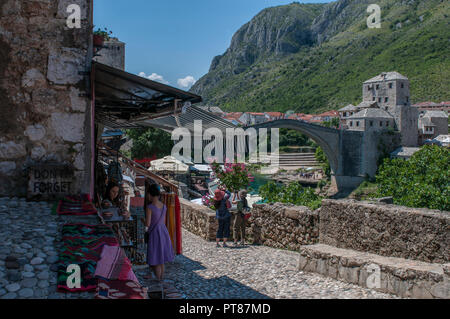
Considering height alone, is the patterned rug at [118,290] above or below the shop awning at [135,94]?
below

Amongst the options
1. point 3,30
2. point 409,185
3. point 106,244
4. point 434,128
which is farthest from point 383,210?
point 434,128

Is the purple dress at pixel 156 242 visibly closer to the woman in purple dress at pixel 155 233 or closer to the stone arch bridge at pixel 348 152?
the woman in purple dress at pixel 155 233

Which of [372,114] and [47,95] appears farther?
[372,114]

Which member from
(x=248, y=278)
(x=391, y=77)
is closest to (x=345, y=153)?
(x=391, y=77)

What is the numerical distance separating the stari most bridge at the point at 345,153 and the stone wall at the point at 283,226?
36.3 metres

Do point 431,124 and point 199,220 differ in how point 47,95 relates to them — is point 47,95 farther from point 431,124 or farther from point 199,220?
point 431,124

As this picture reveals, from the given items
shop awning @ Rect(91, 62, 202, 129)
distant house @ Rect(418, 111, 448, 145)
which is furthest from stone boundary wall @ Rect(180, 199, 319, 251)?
distant house @ Rect(418, 111, 448, 145)

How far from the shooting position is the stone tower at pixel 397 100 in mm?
44719

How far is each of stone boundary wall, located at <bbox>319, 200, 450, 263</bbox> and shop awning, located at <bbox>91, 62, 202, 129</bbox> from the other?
8.21ft

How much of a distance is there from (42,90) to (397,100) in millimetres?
47903

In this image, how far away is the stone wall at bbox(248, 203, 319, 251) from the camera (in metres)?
6.36

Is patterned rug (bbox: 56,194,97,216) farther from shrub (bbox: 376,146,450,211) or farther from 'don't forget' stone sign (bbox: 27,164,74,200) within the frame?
shrub (bbox: 376,146,450,211)

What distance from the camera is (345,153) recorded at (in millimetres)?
44406

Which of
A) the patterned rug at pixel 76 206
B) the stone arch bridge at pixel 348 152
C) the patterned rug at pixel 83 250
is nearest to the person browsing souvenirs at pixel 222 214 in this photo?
the patterned rug at pixel 76 206
